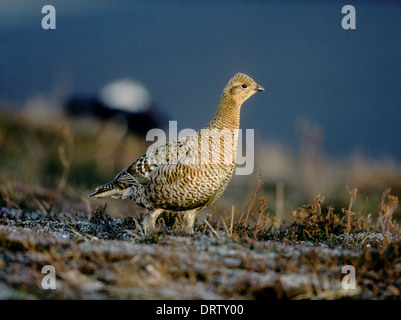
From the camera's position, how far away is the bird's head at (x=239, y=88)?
204 inches

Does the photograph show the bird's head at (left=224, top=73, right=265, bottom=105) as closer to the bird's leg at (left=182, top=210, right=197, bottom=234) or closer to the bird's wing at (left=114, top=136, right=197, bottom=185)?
the bird's wing at (left=114, top=136, right=197, bottom=185)

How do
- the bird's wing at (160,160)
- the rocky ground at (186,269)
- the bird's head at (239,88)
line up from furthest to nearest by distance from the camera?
1. the bird's head at (239,88)
2. the bird's wing at (160,160)
3. the rocky ground at (186,269)

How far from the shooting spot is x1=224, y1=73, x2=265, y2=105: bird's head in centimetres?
518

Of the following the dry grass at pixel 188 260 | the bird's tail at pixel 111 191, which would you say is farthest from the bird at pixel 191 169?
the dry grass at pixel 188 260

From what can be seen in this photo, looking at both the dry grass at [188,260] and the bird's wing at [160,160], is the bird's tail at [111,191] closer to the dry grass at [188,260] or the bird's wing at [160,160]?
the bird's wing at [160,160]

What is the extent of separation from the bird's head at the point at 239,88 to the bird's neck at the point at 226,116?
2.4 inches

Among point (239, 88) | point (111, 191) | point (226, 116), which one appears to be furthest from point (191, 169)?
point (111, 191)

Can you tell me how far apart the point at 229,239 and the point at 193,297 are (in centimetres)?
126

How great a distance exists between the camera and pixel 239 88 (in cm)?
519

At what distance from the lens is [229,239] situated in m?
4.17

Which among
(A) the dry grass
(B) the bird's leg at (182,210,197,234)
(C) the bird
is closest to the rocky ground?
(A) the dry grass

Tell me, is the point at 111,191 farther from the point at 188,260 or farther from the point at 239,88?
the point at 188,260
